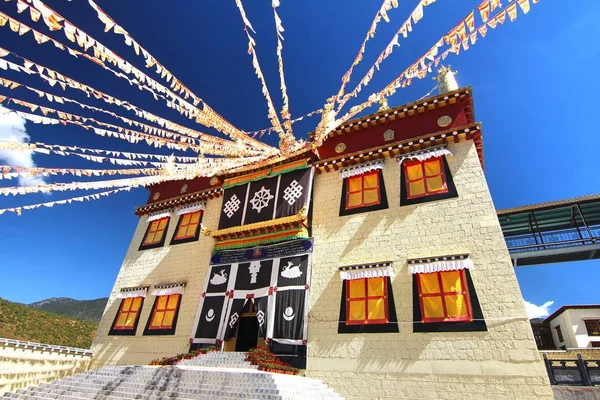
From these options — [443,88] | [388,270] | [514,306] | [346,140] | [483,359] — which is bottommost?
[483,359]

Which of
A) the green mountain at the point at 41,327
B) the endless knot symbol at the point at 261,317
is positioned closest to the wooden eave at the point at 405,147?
the endless knot symbol at the point at 261,317

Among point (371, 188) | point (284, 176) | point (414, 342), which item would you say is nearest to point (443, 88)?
point (371, 188)

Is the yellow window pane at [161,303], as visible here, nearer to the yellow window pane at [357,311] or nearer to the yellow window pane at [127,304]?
the yellow window pane at [127,304]

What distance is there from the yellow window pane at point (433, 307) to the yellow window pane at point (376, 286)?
4.25 feet

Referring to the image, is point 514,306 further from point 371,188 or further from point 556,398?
point 371,188

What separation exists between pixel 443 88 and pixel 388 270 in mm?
9276

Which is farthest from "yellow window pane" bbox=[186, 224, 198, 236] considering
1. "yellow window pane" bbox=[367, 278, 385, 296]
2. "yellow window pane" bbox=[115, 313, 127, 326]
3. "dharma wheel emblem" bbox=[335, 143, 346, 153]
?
"yellow window pane" bbox=[367, 278, 385, 296]

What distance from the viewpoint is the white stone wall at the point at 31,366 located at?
1080cm

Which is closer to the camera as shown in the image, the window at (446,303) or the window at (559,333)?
the window at (446,303)

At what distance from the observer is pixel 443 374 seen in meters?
8.38

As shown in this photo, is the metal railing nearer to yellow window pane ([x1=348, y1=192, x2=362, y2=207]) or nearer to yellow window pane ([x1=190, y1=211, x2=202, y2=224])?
yellow window pane ([x1=348, y1=192, x2=362, y2=207])

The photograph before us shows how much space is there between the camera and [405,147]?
39.8 ft

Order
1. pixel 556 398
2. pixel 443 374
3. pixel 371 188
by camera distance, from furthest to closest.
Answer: pixel 371 188 < pixel 443 374 < pixel 556 398

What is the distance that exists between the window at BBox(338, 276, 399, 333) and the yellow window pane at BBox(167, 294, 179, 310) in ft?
25.2
